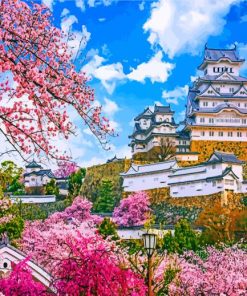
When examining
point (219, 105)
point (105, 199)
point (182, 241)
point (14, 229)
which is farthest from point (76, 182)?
point (14, 229)

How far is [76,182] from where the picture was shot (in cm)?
5803

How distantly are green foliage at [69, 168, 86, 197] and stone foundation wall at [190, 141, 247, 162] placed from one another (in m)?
11.4

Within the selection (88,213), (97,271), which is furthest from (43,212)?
(97,271)

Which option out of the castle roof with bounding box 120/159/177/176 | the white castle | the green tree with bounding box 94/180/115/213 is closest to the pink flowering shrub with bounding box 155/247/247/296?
the white castle

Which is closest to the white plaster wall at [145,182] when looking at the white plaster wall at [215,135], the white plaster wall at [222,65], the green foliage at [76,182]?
the white plaster wall at [215,135]

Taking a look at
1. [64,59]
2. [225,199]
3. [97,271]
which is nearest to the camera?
[64,59]

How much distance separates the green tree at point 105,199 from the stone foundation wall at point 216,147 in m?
8.18

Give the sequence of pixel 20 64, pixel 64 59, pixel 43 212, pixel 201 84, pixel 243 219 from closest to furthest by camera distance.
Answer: pixel 20 64 < pixel 64 59 < pixel 243 219 < pixel 43 212 < pixel 201 84

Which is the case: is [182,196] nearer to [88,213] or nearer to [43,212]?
[88,213]

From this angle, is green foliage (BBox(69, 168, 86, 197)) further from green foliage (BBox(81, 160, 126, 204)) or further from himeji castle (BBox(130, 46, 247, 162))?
himeji castle (BBox(130, 46, 247, 162))

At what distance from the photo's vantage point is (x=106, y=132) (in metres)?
8.95

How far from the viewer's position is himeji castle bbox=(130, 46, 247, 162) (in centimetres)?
5312

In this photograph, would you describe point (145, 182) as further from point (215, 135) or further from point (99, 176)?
point (215, 135)

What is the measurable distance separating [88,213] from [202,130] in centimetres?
1365
